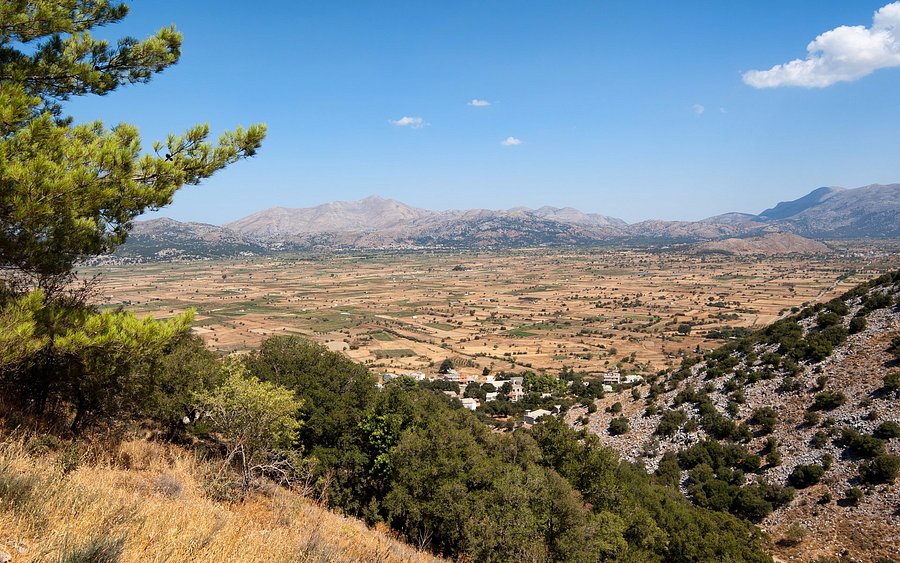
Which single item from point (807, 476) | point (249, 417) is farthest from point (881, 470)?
point (249, 417)

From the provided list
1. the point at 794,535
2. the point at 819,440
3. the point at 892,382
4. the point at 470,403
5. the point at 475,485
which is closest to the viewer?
the point at 475,485

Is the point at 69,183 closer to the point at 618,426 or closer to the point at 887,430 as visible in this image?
the point at 887,430

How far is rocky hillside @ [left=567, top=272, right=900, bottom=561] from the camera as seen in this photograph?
75.6 feet

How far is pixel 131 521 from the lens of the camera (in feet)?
20.1

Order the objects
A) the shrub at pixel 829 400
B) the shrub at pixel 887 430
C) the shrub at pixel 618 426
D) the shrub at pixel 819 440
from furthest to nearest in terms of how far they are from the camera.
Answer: the shrub at pixel 618 426
the shrub at pixel 829 400
the shrub at pixel 819 440
the shrub at pixel 887 430

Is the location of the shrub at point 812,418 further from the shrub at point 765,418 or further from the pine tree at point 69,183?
the pine tree at point 69,183

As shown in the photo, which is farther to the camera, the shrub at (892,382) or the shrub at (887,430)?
the shrub at (892,382)

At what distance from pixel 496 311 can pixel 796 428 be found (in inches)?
3696

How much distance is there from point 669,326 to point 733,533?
8289 cm

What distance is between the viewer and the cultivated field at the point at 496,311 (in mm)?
79188

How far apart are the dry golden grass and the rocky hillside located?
78.2 ft

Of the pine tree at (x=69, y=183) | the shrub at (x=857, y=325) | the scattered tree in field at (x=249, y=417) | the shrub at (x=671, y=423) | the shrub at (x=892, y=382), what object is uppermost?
the pine tree at (x=69, y=183)

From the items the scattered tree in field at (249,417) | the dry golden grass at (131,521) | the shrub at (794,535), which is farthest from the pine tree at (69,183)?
the shrub at (794,535)

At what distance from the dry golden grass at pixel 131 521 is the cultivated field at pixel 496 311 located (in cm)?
5385
